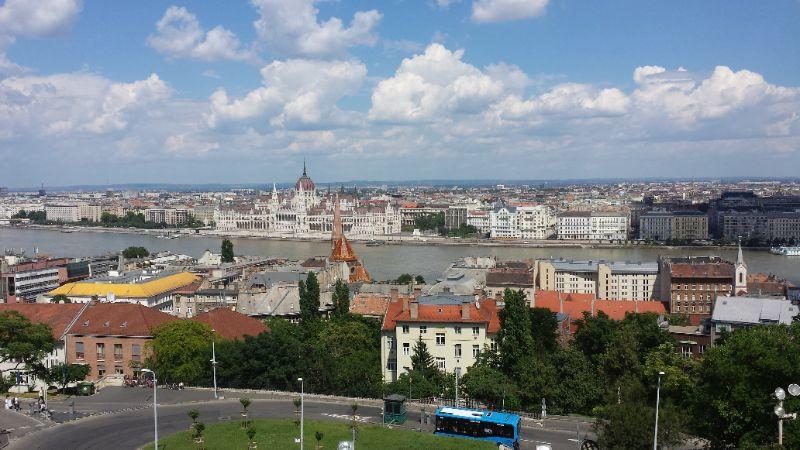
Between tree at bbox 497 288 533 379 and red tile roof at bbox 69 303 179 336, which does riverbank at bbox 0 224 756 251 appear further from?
red tile roof at bbox 69 303 179 336

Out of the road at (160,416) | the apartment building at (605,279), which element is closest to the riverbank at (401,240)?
the apartment building at (605,279)

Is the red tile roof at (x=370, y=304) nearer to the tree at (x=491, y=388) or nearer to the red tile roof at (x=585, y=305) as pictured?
the red tile roof at (x=585, y=305)

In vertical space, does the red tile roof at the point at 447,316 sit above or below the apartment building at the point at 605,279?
above

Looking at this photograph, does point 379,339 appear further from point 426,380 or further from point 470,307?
point 426,380

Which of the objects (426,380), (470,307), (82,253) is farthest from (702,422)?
(82,253)

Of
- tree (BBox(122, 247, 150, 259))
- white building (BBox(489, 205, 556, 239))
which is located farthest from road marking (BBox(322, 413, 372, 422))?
white building (BBox(489, 205, 556, 239))

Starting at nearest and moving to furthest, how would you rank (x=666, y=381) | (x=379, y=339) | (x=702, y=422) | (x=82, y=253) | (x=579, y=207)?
(x=702, y=422), (x=666, y=381), (x=379, y=339), (x=82, y=253), (x=579, y=207)

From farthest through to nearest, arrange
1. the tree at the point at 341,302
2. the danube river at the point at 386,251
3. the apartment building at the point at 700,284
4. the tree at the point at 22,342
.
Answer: the danube river at the point at 386,251
the apartment building at the point at 700,284
the tree at the point at 341,302
the tree at the point at 22,342

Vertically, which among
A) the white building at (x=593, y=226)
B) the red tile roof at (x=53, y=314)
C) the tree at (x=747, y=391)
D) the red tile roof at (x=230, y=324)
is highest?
the tree at (x=747, y=391)
